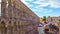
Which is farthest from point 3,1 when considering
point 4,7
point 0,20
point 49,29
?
point 49,29

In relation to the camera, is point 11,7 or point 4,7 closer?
point 4,7

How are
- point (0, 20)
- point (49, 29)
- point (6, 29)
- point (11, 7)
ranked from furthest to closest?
point (11, 7)
point (6, 29)
point (0, 20)
point (49, 29)

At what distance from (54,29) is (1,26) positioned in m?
4.91

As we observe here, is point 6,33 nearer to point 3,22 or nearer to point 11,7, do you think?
point 3,22

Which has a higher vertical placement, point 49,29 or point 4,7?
point 4,7

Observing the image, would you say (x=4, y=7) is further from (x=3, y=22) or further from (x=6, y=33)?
(x=6, y=33)

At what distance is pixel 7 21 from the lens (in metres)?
6.89

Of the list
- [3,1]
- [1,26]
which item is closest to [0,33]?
[1,26]

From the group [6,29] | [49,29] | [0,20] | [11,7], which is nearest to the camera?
[49,29]

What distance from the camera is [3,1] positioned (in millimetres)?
6844

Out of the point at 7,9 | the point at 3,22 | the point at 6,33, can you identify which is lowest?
the point at 6,33

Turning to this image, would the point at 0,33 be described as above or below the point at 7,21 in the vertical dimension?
below

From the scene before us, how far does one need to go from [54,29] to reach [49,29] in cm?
8

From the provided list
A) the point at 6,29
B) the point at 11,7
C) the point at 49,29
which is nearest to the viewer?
the point at 49,29
